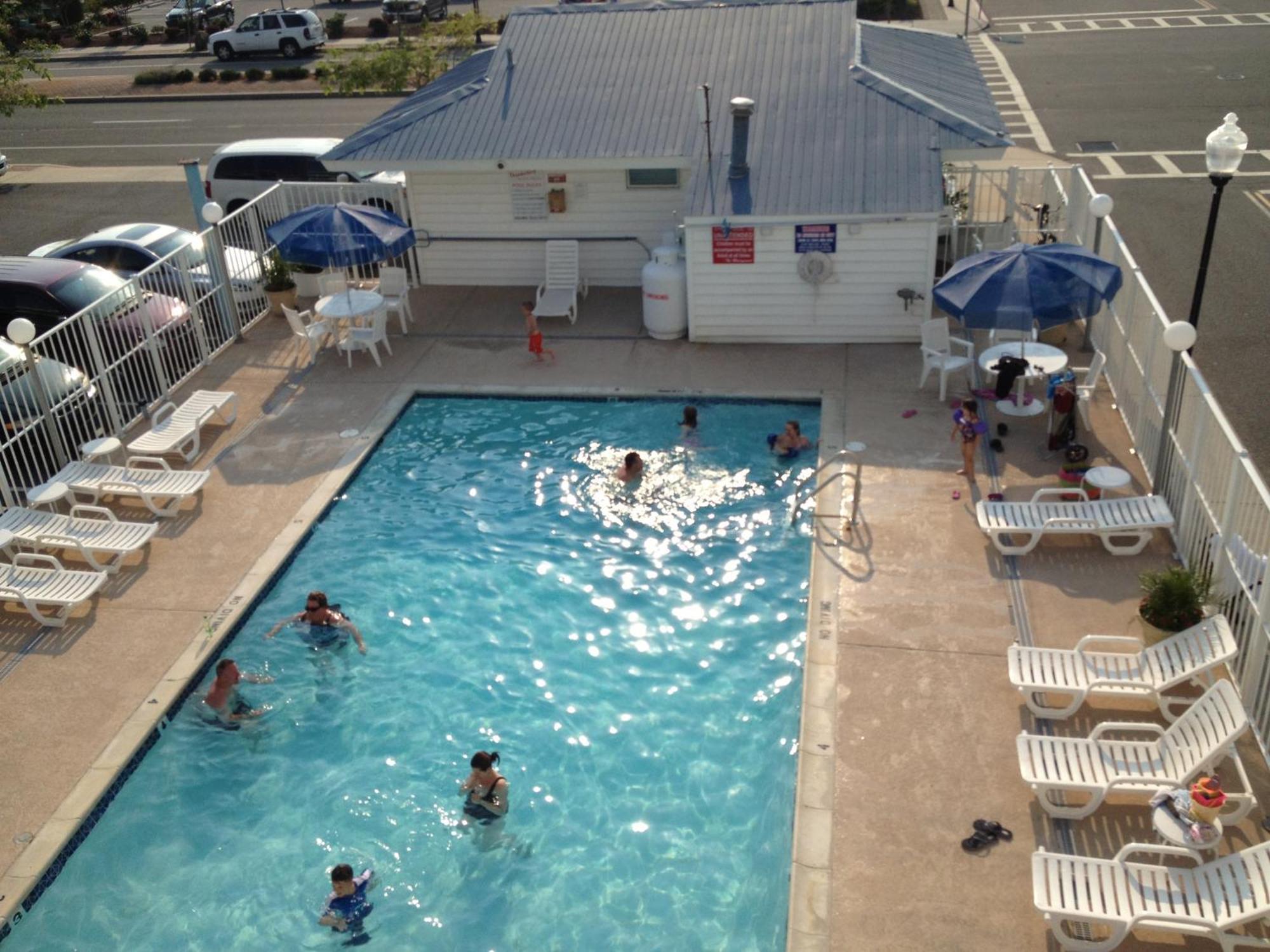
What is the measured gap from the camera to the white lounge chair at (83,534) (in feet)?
43.5

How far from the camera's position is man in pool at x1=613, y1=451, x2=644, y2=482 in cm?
1453

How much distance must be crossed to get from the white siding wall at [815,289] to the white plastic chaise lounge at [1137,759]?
8772 mm

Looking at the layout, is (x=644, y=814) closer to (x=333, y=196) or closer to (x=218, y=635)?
(x=218, y=635)

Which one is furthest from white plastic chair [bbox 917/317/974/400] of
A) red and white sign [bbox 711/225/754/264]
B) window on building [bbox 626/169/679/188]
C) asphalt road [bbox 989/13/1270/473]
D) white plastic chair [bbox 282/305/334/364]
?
white plastic chair [bbox 282/305/334/364]

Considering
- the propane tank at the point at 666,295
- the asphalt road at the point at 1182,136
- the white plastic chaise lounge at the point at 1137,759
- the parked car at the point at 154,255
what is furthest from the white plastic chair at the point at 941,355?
the parked car at the point at 154,255

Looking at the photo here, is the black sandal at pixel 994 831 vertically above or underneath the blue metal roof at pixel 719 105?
underneath

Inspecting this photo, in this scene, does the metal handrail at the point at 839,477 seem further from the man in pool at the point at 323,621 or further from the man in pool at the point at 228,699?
the man in pool at the point at 228,699

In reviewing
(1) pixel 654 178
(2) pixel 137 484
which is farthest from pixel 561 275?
(2) pixel 137 484

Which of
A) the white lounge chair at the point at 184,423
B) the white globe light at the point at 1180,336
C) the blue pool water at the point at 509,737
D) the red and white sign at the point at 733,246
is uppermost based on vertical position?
the white globe light at the point at 1180,336

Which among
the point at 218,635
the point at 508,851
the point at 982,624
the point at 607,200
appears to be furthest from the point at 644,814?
the point at 607,200

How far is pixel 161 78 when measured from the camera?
40594mm

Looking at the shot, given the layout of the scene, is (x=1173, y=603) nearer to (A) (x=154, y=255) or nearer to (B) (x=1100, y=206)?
(B) (x=1100, y=206)

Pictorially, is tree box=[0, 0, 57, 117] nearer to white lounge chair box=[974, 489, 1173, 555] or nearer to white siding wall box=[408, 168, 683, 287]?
white siding wall box=[408, 168, 683, 287]

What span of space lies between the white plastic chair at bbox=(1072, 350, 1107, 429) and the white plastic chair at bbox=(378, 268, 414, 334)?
10.3 m
